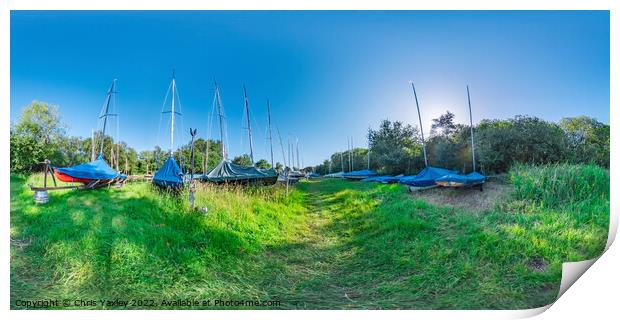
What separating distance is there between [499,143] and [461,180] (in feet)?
1.72

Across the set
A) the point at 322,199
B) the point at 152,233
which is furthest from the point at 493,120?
the point at 152,233

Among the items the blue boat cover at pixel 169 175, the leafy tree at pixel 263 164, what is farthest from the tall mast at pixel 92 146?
the leafy tree at pixel 263 164

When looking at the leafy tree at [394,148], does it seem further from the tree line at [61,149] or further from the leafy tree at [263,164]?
the tree line at [61,149]

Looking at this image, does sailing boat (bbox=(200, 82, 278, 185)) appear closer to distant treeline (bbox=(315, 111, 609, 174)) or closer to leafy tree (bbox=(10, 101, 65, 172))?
distant treeline (bbox=(315, 111, 609, 174))

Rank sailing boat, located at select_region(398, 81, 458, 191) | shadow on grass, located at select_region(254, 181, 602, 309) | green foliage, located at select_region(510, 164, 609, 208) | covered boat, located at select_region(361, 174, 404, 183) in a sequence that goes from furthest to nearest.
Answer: covered boat, located at select_region(361, 174, 404, 183) → sailing boat, located at select_region(398, 81, 458, 191) → green foliage, located at select_region(510, 164, 609, 208) → shadow on grass, located at select_region(254, 181, 602, 309)

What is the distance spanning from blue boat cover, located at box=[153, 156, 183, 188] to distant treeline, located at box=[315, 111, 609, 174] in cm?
166

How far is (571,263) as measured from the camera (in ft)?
7.47

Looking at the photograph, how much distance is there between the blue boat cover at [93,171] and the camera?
110 inches

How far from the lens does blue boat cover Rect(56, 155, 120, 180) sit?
2.79 metres

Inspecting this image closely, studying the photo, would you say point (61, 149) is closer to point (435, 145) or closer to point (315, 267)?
point (315, 267)

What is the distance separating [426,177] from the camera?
3660 mm

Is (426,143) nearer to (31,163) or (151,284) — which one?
(151,284)

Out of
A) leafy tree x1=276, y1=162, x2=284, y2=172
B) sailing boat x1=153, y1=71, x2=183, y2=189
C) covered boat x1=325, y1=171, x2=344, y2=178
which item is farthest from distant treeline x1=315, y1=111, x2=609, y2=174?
sailing boat x1=153, y1=71, x2=183, y2=189
